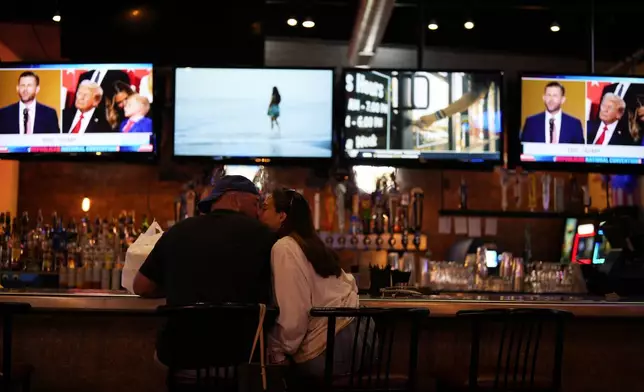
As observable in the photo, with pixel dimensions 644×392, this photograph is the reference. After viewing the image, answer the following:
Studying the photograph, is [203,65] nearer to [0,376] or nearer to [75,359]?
[75,359]

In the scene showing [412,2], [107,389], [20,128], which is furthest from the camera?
[412,2]

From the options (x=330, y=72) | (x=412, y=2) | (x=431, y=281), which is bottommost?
(x=431, y=281)

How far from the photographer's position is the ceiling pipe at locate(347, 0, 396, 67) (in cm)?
600

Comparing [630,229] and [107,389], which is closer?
[107,389]

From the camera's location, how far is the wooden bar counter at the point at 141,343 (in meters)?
4.26

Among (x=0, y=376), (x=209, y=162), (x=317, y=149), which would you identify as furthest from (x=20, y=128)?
(x=0, y=376)

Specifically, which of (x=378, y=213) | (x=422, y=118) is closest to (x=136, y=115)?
(x=422, y=118)

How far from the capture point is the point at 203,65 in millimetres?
5992

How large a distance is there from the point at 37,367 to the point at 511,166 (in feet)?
10.8

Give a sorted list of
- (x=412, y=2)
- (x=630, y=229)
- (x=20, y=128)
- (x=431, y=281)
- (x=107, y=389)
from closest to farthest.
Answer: (x=107, y=389) < (x=630, y=229) < (x=20, y=128) < (x=431, y=281) < (x=412, y=2)

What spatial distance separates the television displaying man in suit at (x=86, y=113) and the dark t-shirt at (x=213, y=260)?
2558 millimetres

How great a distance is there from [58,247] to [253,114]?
1603mm

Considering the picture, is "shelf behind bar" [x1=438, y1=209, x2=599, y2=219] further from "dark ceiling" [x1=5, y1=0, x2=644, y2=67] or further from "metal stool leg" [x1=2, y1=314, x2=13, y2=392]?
"metal stool leg" [x1=2, y1=314, x2=13, y2=392]

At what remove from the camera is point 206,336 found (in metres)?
3.28
